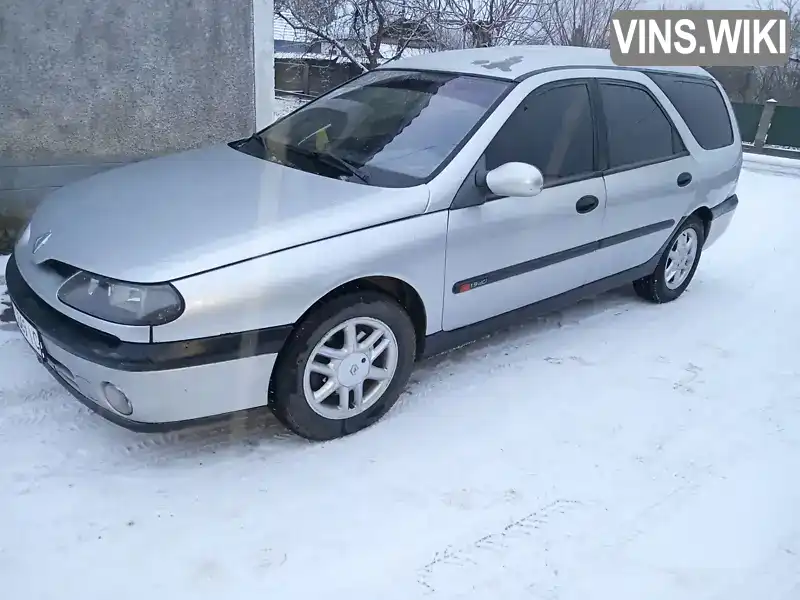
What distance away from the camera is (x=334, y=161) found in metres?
3.49

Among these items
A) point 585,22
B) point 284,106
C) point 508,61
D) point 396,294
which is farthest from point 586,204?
point 585,22

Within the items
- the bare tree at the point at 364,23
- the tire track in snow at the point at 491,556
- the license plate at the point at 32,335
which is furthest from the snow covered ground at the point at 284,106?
the tire track in snow at the point at 491,556

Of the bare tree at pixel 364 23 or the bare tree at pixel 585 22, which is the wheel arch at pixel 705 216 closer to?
the bare tree at pixel 364 23

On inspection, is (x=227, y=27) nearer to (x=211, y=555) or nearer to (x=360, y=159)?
(x=360, y=159)

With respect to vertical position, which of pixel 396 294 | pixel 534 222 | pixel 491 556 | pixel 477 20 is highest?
pixel 477 20

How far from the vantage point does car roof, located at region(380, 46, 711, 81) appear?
12.7 feet

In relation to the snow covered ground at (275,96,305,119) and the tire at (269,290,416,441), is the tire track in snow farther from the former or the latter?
the snow covered ground at (275,96,305,119)

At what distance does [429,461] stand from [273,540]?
0.79 metres

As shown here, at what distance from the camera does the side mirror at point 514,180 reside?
328 cm

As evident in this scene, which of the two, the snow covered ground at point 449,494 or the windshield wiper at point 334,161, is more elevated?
the windshield wiper at point 334,161

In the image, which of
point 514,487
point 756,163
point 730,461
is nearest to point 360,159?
point 514,487

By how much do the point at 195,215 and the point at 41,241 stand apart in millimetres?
676

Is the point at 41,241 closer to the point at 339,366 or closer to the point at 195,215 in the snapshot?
the point at 195,215

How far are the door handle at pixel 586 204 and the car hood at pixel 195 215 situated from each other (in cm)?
109
